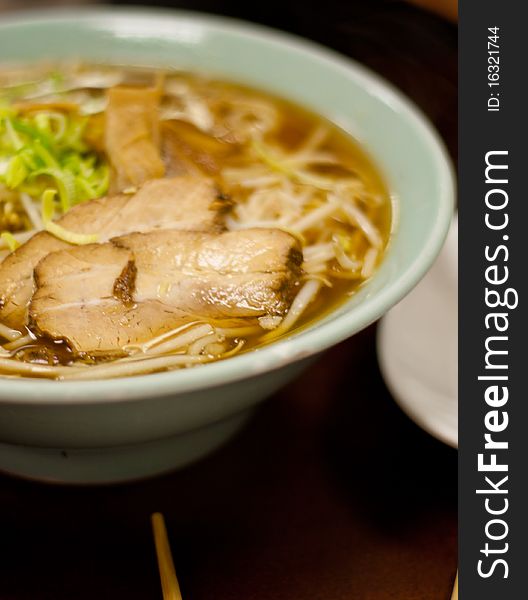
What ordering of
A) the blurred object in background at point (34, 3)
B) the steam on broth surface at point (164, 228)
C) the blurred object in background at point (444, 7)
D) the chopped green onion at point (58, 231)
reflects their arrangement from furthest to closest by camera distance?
the blurred object in background at point (34, 3) → the blurred object in background at point (444, 7) → the chopped green onion at point (58, 231) → the steam on broth surface at point (164, 228)

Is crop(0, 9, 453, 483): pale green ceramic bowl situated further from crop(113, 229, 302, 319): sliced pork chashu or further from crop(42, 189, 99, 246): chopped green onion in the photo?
crop(42, 189, 99, 246): chopped green onion

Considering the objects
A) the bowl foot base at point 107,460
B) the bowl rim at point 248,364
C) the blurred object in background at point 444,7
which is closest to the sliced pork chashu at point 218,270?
the bowl rim at point 248,364

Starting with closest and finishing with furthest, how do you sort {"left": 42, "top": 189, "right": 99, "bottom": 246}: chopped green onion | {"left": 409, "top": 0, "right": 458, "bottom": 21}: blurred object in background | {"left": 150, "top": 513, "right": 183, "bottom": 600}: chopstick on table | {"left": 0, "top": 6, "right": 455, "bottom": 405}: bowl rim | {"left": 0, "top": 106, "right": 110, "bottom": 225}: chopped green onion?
{"left": 0, "top": 6, "right": 455, "bottom": 405}: bowl rim, {"left": 150, "top": 513, "right": 183, "bottom": 600}: chopstick on table, {"left": 42, "top": 189, "right": 99, "bottom": 246}: chopped green onion, {"left": 0, "top": 106, "right": 110, "bottom": 225}: chopped green onion, {"left": 409, "top": 0, "right": 458, "bottom": 21}: blurred object in background

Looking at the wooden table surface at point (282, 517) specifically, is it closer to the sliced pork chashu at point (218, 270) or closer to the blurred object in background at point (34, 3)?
the sliced pork chashu at point (218, 270)

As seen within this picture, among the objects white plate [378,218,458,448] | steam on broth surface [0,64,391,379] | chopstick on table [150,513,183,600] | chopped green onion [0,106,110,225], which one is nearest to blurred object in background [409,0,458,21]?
steam on broth surface [0,64,391,379]

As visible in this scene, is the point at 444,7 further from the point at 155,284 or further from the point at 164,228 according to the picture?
the point at 155,284

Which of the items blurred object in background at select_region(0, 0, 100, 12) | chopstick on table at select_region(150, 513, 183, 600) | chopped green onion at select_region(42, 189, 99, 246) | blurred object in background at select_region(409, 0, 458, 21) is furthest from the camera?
blurred object in background at select_region(0, 0, 100, 12)

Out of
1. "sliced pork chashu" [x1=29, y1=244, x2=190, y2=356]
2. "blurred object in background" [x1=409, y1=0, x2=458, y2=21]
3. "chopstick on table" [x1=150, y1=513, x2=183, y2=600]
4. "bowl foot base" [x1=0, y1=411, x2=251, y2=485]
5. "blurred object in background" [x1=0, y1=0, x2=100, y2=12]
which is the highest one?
"blurred object in background" [x1=0, y1=0, x2=100, y2=12]

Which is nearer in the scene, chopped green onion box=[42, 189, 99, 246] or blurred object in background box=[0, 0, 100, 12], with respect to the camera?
chopped green onion box=[42, 189, 99, 246]

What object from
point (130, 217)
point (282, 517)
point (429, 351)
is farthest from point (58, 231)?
point (429, 351)
